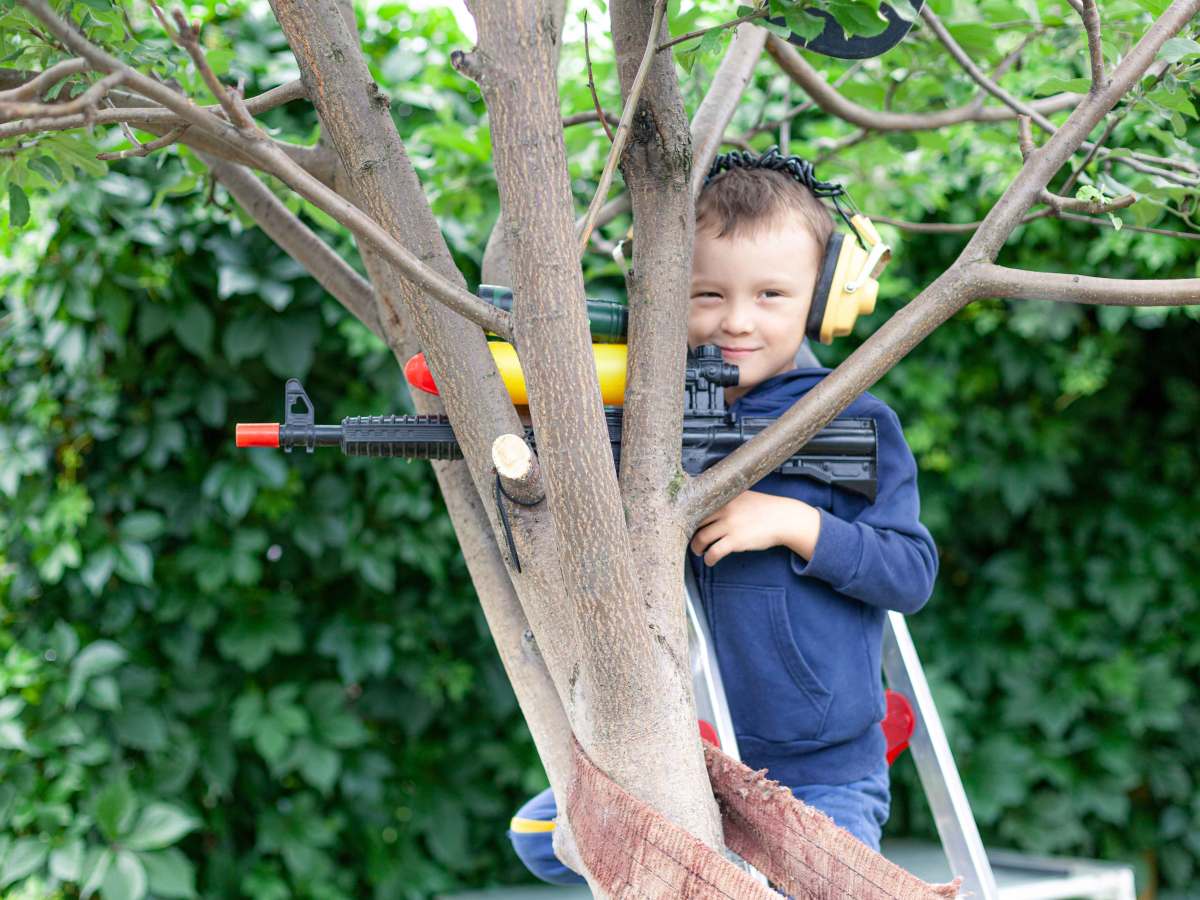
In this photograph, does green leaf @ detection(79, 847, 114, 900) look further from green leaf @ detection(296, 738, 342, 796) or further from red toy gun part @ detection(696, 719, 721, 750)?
red toy gun part @ detection(696, 719, 721, 750)

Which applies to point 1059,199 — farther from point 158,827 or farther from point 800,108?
point 158,827

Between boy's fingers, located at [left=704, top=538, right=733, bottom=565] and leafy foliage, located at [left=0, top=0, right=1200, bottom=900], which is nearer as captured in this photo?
boy's fingers, located at [left=704, top=538, right=733, bottom=565]

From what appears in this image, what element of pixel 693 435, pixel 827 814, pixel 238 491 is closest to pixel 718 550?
pixel 693 435

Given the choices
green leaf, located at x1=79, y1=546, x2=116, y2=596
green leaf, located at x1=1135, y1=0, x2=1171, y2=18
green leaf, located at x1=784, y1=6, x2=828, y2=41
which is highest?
green leaf, located at x1=1135, y1=0, x2=1171, y2=18

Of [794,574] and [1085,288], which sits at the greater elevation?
[1085,288]

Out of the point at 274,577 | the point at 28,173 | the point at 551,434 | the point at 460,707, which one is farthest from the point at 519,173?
the point at 460,707

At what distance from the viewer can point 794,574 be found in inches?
53.5

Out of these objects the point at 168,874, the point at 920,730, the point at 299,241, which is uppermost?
the point at 299,241

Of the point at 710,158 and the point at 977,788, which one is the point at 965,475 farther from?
the point at 710,158

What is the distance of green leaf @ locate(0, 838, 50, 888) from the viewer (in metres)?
2.25

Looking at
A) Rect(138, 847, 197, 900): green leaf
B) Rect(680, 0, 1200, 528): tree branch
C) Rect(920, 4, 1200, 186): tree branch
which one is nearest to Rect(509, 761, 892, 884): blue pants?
Rect(680, 0, 1200, 528): tree branch

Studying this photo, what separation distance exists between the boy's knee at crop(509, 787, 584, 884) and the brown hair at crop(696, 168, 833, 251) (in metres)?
0.72

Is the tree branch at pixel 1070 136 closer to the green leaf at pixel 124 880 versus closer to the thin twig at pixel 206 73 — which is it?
the thin twig at pixel 206 73

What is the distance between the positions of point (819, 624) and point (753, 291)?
0.39 metres
